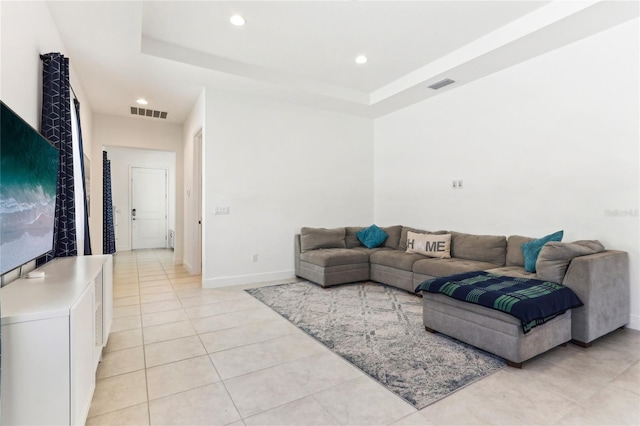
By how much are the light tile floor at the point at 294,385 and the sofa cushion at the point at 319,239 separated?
1900 mm

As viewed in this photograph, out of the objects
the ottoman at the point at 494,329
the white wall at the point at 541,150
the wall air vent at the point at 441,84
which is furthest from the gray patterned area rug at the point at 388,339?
the wall air vent at the point at 441,84

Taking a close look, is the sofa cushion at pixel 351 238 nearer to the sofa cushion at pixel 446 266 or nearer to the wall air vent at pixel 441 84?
the sofa cushion at pixel 446 266

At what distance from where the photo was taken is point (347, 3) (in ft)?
9.63

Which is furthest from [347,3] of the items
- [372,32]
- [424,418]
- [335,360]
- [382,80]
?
[424,418]

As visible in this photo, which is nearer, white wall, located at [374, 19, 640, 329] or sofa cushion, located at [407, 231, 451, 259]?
white wall, located at [374, 19, 640, 329]

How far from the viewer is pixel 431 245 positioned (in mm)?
4324

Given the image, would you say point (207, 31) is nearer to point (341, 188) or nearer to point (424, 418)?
point (341, 188)

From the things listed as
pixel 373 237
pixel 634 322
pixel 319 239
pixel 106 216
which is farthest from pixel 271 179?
pixel 634 322

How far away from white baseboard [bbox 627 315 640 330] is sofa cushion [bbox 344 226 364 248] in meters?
3.25

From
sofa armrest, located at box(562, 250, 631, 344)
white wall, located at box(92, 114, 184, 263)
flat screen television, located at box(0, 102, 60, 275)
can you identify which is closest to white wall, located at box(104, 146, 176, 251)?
white wall, located at box(92, 114, 184, 263)

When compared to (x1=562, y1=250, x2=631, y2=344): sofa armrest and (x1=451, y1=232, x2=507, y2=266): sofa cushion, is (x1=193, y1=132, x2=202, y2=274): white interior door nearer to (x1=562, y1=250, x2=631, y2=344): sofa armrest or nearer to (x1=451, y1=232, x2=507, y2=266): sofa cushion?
(x1=451, y1=232, x2=507, y2=266): sofa cushion

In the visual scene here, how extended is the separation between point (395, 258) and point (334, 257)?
0.82m

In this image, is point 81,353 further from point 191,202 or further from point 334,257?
point 191,202

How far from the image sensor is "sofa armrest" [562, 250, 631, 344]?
2539mm
